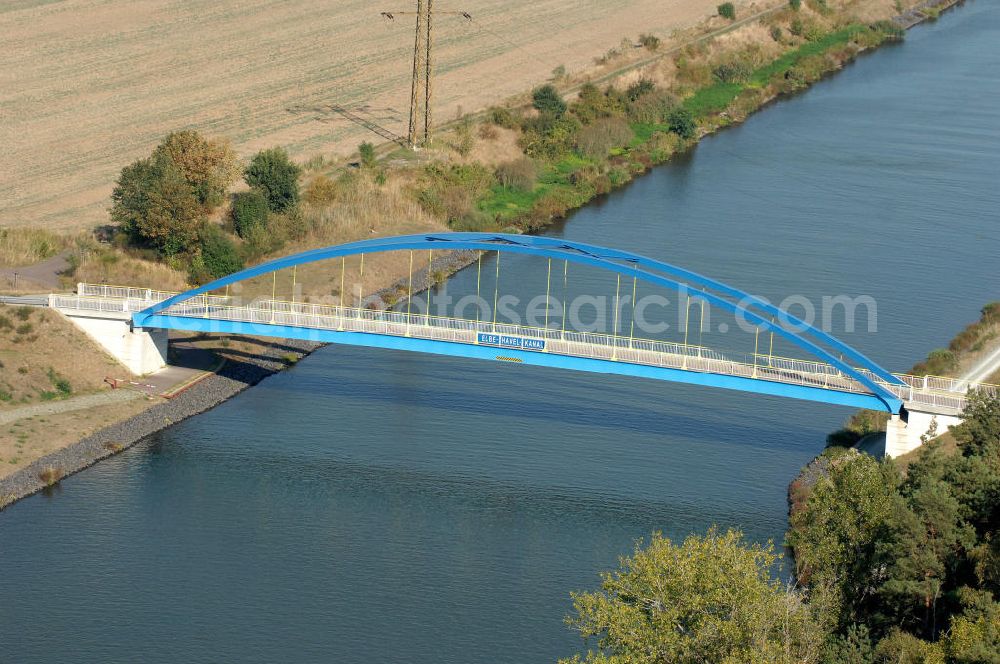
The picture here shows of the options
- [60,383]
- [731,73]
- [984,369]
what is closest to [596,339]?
[984,369]

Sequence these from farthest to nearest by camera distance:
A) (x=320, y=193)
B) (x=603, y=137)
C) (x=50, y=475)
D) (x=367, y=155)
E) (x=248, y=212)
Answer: (x=603, y=137), (x=367, y=155), (x=320, y=193), (x=248, y=212), (x=50, y=475)

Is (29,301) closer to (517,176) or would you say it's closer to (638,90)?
(517,176)

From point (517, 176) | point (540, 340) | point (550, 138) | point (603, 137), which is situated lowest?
point (540, 340)

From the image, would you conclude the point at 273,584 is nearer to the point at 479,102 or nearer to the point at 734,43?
the point at 479,102

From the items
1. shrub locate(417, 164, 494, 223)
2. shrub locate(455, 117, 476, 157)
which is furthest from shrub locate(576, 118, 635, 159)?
shrub locate(417, 164, 494, 223)

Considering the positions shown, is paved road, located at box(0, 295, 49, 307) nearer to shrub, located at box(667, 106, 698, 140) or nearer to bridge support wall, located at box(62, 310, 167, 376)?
bridge support wall, located at box(62, 310, 167, 376)

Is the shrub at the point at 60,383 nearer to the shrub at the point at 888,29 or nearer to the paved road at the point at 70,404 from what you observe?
the paved road at the point at 70,404
